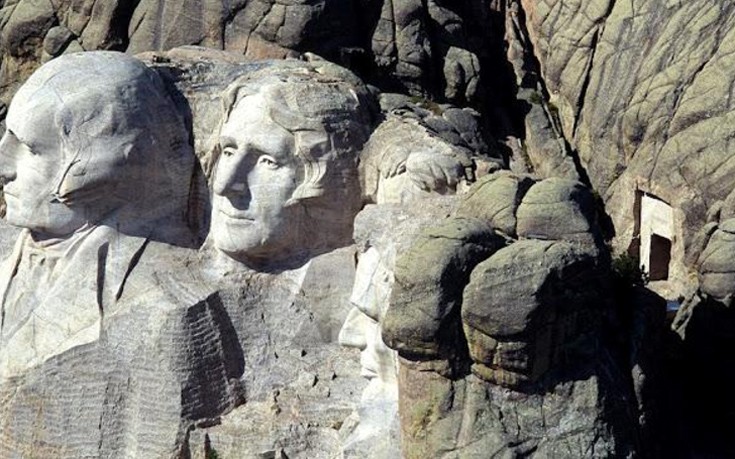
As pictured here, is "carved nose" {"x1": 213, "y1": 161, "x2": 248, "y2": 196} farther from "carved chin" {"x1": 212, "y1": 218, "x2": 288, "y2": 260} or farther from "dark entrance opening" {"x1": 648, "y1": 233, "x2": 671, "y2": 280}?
"dark entrance opening" {"x1": 648, "y1": 233, "x2": 671, "y2": 280}

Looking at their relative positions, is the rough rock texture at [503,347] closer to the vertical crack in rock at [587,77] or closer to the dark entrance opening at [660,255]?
the dark entrance opening at [660,255]

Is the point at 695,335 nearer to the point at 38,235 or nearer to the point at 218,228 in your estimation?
the point at 218,228

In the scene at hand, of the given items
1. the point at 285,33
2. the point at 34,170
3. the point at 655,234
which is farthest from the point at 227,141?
the point at 655,234

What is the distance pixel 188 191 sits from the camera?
10.1 metres

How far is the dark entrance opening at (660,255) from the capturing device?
20.2 m

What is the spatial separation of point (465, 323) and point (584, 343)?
63cm

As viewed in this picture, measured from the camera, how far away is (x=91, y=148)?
9789 millimetres

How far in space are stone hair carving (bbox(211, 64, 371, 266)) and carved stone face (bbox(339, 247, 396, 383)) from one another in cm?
58

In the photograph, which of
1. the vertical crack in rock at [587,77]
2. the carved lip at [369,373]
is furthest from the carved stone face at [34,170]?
the vertical crack in rock at [587,77]

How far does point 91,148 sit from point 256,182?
95 cm

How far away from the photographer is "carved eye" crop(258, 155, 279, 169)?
9.61 metres

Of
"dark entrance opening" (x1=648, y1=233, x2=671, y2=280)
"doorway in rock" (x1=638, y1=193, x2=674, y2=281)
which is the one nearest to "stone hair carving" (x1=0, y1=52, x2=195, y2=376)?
"doorway in rock" (x1=638, y1=193, x2=674, y2=281)

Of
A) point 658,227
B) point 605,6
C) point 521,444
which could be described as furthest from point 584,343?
point 605,6

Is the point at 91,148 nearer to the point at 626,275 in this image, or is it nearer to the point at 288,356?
the point at 288,356
